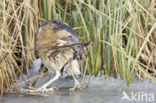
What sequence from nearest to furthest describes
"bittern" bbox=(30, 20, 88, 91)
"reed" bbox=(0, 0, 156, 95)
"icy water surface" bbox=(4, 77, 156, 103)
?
"icy water surface" bbox=(4, 77, 156, 103), "bittern" bbox=(30, 20, 88, 91), "reed" bbox=(0, 0, 156, 95)

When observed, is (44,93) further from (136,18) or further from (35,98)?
(136,18)

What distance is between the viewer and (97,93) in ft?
16.0

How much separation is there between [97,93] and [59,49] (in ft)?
2.28

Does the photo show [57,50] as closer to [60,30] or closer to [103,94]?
[60,30]

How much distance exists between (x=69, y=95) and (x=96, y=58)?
0.77 m

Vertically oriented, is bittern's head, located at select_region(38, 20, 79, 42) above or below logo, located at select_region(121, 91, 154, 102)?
above

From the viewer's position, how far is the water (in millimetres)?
4547

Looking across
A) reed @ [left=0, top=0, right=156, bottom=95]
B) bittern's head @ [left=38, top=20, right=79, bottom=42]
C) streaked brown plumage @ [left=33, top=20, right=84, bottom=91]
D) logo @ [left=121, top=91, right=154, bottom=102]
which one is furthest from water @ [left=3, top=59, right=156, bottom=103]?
bittern's head @ [left=38, top=20, right=79, bottom=42]

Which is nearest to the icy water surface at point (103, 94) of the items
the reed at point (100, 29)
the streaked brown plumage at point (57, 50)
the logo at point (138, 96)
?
the logo at point (138, 96)

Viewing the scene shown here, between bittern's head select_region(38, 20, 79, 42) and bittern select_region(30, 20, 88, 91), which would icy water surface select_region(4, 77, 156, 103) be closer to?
bittern select_region(30, 20, 88, 91)

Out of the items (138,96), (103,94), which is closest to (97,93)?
(103,94)

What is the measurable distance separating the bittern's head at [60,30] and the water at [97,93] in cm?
61

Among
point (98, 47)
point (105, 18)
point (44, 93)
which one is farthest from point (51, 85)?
point (105, 18)

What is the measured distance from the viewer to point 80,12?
536 centimetres
